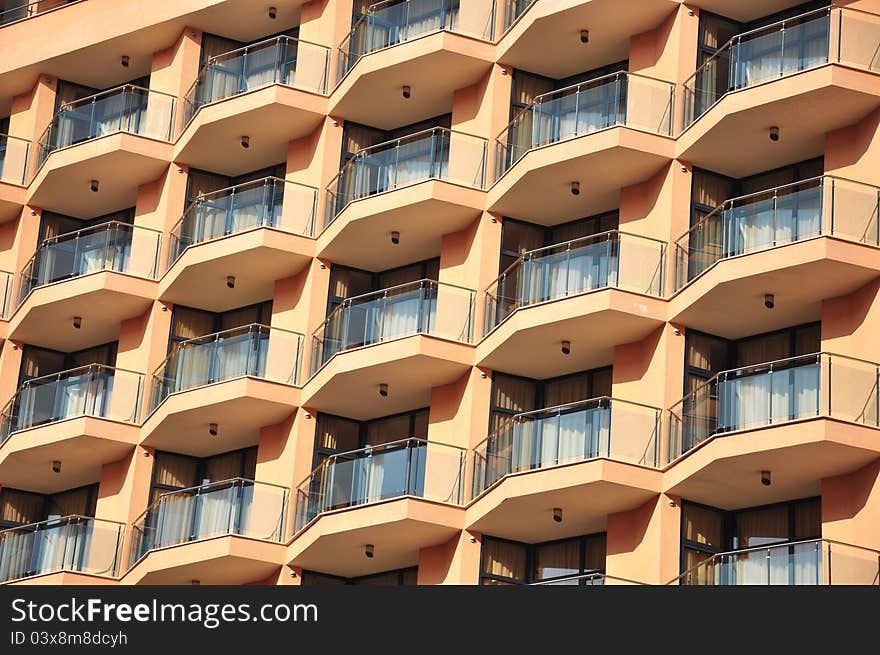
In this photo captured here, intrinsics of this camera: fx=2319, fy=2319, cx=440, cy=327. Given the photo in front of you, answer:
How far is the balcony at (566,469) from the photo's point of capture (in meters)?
42.4

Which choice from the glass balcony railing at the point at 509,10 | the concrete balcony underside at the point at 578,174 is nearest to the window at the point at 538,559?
the concrete balcony underside at the point at 578,174

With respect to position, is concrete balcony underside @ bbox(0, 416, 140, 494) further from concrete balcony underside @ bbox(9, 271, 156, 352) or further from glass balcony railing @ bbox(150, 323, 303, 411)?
concrete balcony underside @ bbox(9, 271, 156, 352)

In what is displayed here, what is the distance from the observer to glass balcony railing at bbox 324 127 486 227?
47.7 meters

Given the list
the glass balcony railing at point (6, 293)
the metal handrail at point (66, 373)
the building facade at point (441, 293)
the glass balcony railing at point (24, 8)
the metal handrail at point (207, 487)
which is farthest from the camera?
the glass balcony railing at point (24, 8)

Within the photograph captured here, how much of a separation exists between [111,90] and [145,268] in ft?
15.8

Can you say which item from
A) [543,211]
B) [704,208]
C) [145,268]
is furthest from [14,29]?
[704,208]

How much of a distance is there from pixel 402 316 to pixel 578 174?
456 cm

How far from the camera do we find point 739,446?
40781 millimetres

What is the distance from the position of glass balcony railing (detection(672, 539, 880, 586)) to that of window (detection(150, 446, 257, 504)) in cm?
1323

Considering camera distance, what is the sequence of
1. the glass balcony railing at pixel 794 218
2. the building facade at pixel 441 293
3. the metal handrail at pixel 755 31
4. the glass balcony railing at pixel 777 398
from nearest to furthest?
1. the glass balcony railing at pixel 777 398
2. the glass balcony railing at pixel 794 218
3. the building facade at pixel 441 293
4. the metal handrail at pixel 755 31

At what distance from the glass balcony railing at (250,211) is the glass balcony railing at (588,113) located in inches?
180

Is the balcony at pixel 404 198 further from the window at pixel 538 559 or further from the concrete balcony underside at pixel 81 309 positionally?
the window at pixel 538 559

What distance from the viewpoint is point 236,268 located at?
4950 centimetres

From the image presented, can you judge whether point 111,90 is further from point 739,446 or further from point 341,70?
point 739,446
